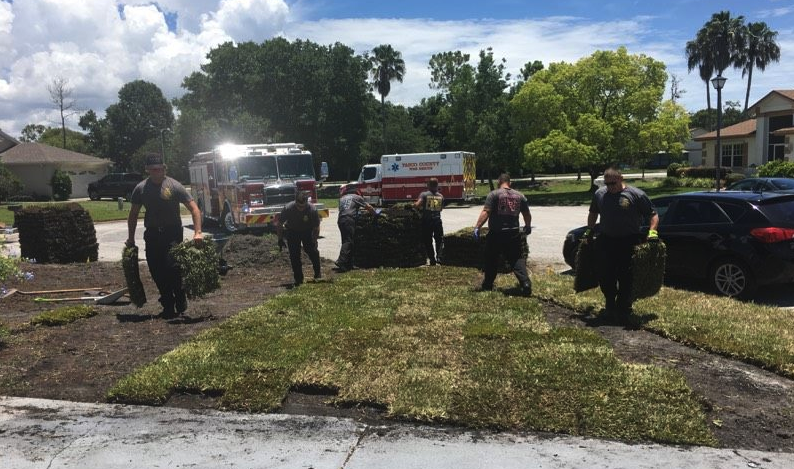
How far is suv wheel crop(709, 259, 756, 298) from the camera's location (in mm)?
7734

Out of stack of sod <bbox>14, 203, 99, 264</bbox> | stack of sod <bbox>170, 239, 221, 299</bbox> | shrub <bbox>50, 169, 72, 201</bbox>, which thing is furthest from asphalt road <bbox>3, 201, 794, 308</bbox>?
shrub <bbox>50, 169, 72, 201</bbox>

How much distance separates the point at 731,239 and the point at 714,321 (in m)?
1.99

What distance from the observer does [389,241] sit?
37.3ft

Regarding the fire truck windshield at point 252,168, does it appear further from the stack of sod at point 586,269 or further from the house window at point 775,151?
the house window at point 775,151

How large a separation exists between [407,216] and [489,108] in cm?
3122

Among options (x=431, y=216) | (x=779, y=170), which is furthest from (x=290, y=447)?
(x=779, y=170)

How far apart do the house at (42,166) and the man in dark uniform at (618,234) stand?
4518cm

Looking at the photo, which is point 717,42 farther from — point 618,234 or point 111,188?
point 618,234

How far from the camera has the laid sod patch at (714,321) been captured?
526 centimetres

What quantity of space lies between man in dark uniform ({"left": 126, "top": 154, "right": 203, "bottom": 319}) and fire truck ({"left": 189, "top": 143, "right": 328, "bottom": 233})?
943 cm

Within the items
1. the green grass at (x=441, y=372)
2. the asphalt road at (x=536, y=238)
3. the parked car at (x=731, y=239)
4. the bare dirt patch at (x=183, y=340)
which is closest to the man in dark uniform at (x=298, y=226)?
the bare dirt patch at (x=183, y=340)

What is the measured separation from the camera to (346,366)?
5.09 m

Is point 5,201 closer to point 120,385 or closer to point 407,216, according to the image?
point 407,216

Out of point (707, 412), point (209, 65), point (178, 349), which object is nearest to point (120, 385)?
point (178, 349)
